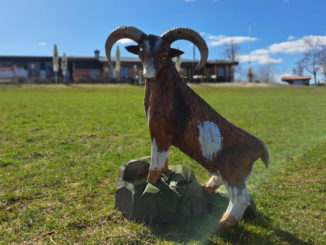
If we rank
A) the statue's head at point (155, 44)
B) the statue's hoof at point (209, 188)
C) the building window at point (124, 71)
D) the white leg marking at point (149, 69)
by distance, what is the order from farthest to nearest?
the building window at point (124, 71) < the statue's hoof at point (209, 188) < the statue's head at point (155, 44) < the white leg marking at point (149, 69)

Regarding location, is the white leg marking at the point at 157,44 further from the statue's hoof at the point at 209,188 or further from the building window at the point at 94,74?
the building window at the point at 94,74

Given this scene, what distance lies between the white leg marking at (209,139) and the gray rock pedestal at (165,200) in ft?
2.74

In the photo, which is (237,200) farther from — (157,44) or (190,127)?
(157,44)

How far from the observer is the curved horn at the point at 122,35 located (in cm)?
351

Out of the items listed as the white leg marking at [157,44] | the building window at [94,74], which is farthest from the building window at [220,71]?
the white leg marking at [157,44]

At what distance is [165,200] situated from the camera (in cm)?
392

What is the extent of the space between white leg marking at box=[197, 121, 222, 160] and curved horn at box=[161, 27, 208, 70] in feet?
2.99

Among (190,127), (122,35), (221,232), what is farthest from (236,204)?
Result: (122,35)

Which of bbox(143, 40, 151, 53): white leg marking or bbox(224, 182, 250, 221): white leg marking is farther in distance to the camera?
bbox(224, 182, 250, 221): white leg marking

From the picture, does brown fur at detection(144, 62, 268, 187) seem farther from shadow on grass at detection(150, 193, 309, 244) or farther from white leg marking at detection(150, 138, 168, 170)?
shadow on grass at detection(150, 193, 309, 244)

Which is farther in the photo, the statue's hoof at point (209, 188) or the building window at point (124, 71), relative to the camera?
the building window at point (124, 71)

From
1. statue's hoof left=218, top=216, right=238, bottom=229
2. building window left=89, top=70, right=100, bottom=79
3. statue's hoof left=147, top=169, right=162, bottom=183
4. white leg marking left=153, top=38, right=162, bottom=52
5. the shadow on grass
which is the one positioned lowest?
the shadow on grass

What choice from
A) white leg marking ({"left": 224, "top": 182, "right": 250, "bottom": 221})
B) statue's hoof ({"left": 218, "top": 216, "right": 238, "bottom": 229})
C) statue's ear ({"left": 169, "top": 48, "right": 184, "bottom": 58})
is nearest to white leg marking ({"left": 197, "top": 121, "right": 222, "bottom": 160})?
white leg marking ({"left": 224, "top": 182, "right": 250, "bottom": 221})

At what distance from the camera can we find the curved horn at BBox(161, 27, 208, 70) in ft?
11.5
